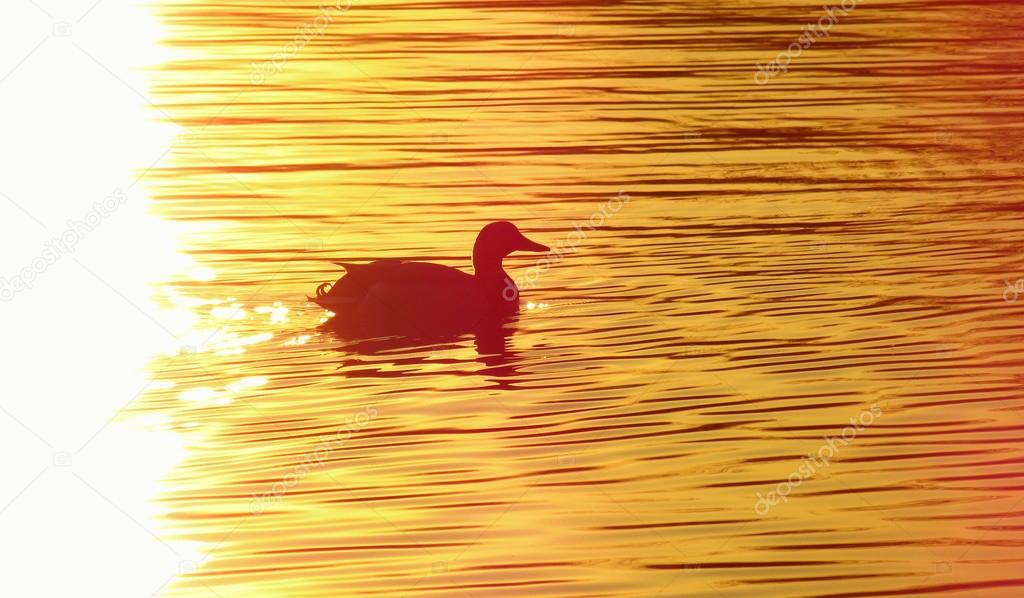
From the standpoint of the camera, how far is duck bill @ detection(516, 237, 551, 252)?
440 inches

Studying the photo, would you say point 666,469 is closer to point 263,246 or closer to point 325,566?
point 325,566

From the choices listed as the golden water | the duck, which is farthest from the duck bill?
the duck

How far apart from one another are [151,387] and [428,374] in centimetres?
160

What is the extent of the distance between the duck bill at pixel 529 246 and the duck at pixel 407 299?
1.72ft

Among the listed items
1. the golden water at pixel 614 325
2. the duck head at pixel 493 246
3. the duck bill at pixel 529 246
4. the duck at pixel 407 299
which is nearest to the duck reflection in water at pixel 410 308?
the duck at pixel 407 299

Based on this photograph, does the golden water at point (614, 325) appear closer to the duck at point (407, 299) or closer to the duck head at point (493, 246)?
the duck at point (407, 299)

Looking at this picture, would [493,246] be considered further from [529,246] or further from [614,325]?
[614,325]

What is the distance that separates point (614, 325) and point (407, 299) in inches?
52.3

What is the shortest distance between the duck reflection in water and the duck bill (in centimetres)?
54

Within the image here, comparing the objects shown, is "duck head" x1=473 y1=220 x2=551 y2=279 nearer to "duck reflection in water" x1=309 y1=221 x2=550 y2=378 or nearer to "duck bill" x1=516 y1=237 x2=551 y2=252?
"duck bill" x1=516 y1=237 x2=551 y2=252

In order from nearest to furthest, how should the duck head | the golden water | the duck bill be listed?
1. the golden water
2. the duck head
3. the duck bill

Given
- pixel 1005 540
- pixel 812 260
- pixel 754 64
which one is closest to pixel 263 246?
pixel 812 260

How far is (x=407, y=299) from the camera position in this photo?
1016 cm

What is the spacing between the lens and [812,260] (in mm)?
11539
